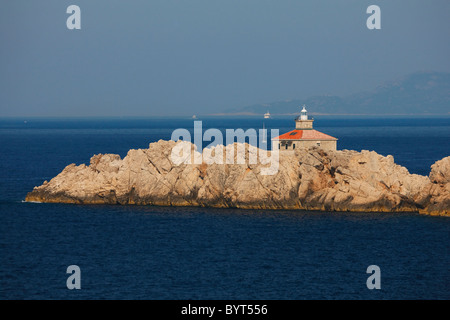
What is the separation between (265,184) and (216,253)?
52.7ft

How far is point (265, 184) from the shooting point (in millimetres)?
68625

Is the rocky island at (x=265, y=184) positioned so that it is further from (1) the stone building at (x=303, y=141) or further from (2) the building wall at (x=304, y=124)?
(2) the building wall at (x=304, y=124)

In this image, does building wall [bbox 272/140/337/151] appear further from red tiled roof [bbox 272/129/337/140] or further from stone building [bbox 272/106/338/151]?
red tiled roof [bbox 272/129/337/140]

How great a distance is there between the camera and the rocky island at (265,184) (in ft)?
219

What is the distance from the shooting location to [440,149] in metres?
138

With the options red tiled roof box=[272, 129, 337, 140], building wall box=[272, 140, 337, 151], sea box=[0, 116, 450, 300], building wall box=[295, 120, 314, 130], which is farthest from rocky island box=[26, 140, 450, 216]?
building wall box=[295, 120, 314, 130]

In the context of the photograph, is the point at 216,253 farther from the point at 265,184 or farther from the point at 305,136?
the point at 305,136

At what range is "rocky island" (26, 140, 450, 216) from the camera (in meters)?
66.9

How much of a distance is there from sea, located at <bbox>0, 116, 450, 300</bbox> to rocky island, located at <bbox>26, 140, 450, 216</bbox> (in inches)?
53.6

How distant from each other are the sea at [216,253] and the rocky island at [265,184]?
1361 mm

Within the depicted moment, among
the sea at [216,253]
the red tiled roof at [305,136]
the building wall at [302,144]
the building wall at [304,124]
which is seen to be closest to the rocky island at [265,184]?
the sea at [216,253]

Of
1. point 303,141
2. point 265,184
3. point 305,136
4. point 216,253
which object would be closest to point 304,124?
point 305,136

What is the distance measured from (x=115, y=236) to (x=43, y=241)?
527 centimetres

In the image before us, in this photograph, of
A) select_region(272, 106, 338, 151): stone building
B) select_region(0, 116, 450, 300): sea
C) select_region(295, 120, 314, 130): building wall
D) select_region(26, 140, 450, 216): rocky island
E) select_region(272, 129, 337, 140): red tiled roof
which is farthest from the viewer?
select_region(295, 120, 314, 130): building wall
